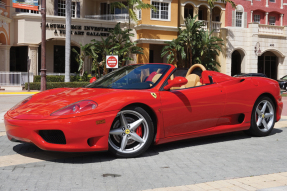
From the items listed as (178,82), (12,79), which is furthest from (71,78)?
(178,82)

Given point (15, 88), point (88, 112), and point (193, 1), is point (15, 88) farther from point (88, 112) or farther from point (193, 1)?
point (88, 112)

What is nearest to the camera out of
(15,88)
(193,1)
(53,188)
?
(53,188)

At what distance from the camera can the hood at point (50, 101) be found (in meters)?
4.82

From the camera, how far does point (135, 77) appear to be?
576 cm

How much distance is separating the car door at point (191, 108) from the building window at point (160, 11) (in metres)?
25.5

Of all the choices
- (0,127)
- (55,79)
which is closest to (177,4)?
(55,79)

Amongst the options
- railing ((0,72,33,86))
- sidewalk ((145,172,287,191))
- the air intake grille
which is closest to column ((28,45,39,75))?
railing ((0,72,33,86))

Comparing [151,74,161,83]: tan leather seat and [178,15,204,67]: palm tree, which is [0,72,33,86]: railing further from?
[151,74,161,83]: tan leather seat

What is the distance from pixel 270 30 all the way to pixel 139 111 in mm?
34170

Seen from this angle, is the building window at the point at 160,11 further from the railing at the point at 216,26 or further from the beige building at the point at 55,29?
the railing at the point at 216,26

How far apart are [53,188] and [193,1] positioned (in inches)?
1224

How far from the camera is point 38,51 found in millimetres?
31047

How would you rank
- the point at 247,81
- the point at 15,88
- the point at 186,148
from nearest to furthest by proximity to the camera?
1. the point at 186,148
2. the point at 247,81
3. the point at 15,88

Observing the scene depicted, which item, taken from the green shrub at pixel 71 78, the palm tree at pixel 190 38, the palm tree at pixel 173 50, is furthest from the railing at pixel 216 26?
the green shrub at pixel 71 78
